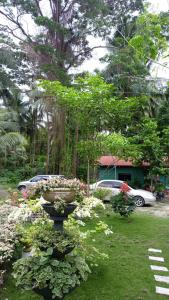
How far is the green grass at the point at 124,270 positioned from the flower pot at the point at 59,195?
1.72 m

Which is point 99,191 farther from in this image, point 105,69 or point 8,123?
point 8,123

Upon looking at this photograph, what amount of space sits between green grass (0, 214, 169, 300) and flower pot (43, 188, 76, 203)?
1718mm

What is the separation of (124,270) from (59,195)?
2.82 m

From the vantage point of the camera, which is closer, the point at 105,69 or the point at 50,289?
the point at 50,289

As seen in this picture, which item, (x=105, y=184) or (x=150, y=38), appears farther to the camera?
(x=105, y=184)

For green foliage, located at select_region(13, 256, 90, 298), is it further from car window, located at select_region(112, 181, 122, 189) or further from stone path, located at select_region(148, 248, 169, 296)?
car window, located at select_region(112, 181, 122, 189)

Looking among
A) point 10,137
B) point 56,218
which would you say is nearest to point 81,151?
point 56,218

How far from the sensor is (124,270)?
5.99 m

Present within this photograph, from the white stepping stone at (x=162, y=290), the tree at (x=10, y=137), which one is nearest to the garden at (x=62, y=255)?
the white stepping stone at (x=162, y=290)

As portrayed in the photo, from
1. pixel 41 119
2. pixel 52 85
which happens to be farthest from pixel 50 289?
pixel 41 119

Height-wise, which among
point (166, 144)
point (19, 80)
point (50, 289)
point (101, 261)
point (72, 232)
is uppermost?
point (19, 80)

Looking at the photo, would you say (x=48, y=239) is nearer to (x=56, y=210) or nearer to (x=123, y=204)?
(x=56, y=210)

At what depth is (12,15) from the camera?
21.2 metres

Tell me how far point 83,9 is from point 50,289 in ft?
66.2
